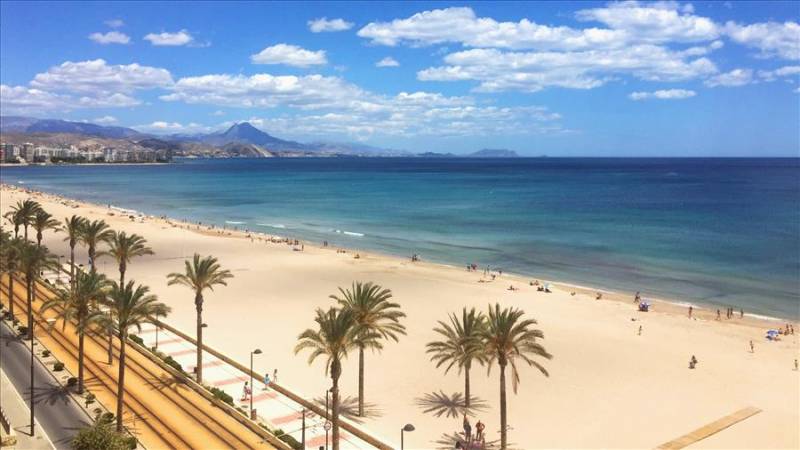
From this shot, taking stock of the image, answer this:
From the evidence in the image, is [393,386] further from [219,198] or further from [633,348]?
[219,198]

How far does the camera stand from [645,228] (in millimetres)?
90000

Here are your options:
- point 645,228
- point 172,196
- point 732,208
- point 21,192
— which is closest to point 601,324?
point 645,228

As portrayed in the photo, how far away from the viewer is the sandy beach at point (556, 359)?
26.4m

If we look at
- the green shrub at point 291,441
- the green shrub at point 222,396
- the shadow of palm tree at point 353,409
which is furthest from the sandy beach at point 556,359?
the green shrub at point 222,396

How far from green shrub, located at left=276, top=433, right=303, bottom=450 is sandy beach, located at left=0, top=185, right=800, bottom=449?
3.93 m

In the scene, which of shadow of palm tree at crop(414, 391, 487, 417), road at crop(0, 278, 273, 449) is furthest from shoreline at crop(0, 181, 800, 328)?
road at crop(0, 278, 273, 449)

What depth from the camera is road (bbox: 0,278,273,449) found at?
2338 cm

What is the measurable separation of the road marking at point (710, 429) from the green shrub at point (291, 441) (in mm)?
14754

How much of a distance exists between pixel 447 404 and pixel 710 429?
38.4 feet

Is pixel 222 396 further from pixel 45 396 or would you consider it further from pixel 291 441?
pixel 45 396

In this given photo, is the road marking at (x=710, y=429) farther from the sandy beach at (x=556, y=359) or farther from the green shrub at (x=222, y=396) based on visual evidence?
the green shrub at (x=222, y=396)

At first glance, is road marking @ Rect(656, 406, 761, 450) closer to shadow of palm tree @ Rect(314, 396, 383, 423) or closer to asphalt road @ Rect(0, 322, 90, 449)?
shadow of palm tree @ Rect(314, 396, 383, 423)

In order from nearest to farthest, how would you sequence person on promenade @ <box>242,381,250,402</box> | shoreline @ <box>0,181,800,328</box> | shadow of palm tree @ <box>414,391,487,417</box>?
person on promenade @ <box>242,381,250,402</box> → shadow of palm tree @ <box>414,391,487,417</box> → shoreline @ <box>0,181,800,328</box>

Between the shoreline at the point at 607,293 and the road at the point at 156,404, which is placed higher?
the shoreline at the point at 607,293
